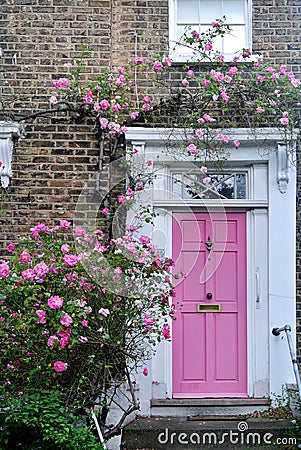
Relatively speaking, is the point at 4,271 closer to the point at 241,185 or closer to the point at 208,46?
the point at 241,185

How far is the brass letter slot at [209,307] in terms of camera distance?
804cm

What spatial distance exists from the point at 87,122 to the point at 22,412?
338 centimetres

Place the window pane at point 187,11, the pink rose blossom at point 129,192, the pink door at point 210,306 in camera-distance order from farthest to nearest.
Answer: the window pane at point 187,11
the pink door at point 210,306
the pink rose blossom at point 129,192

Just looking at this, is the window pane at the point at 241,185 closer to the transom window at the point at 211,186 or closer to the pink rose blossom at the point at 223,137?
the transom window at the point at 211,186

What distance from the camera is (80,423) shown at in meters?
6.57

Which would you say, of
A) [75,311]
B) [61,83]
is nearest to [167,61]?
[61,83]

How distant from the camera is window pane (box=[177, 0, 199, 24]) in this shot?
27.3ft

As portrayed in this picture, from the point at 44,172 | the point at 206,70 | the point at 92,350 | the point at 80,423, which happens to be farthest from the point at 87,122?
the point at 80,423

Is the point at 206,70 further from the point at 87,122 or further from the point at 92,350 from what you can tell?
the point at 92,350

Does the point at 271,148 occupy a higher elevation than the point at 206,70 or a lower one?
lower

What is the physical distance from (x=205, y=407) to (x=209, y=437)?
676 mm

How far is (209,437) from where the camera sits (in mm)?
7066

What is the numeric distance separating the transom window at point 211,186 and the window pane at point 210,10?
178 centimetres

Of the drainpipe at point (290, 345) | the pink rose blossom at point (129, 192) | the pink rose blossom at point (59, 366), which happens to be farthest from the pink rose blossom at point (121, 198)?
the drainpipe at point (290, 345)
